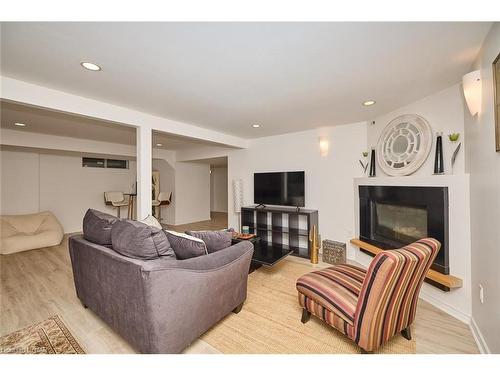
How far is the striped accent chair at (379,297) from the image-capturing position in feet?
4.12

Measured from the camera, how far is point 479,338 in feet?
5.19

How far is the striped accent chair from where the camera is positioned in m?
1.26

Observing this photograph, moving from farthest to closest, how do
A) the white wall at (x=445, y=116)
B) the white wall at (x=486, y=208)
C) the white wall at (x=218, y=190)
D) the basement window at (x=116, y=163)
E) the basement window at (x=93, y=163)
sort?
the white wall at (x=218, y=190)
the basement window at (x=116, y=163)
the basement window at (x=93, y=163)
the white wall at (x=445, y=116)
the white wall at (x=486, y=208)

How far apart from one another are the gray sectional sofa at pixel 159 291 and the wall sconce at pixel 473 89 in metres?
2.16

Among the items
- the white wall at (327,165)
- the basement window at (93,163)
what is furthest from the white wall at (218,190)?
the white wall at (327,165)

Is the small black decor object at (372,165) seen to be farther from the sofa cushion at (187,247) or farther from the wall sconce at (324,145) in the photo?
the sofa cushion at (187,247)

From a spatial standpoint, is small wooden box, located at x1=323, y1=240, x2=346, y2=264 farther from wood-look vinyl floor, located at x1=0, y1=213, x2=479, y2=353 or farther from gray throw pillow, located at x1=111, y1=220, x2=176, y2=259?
gray throw pillow, located at x1=111, y1=220, x2=176, y2=259

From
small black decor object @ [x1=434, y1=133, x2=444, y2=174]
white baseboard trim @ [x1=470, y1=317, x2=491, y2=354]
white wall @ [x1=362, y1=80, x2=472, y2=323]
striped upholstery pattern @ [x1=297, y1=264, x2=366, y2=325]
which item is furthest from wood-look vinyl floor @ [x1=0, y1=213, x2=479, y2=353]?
small black decor object @ [x1=434, y1=133, x2=444, y2=174]

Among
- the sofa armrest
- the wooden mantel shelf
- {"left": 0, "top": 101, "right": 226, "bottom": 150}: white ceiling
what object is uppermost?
{"left": 0, "top": 101, "right": 226, "bottom": 150}: white ceiling

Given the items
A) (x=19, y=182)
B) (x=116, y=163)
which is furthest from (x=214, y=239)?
(x=116, y=163)

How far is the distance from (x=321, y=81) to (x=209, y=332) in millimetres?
2471

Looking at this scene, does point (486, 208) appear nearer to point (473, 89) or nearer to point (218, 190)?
point (473, 89)
